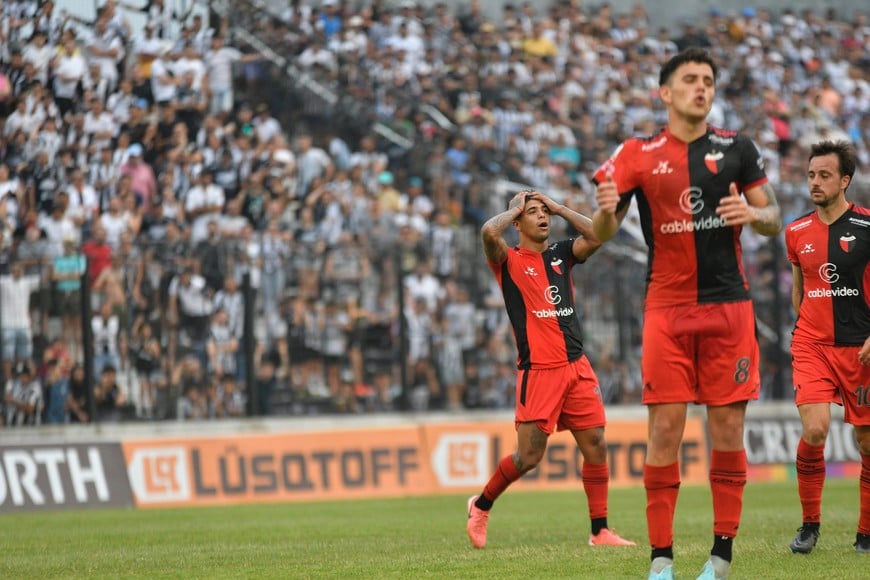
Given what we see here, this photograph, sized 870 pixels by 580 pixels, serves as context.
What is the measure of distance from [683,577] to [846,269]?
3065 millimetres

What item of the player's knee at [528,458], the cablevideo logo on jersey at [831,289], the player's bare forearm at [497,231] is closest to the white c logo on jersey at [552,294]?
the player's bare forearm at [497,231]

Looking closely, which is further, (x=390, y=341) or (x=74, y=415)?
(x=390, y=341)

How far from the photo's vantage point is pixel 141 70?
Result: 72.9 ft

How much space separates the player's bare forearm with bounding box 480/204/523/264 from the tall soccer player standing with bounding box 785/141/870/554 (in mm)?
2141

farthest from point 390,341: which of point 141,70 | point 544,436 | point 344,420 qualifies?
point 544,436

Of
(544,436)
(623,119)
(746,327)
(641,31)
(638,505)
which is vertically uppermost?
(641,31)

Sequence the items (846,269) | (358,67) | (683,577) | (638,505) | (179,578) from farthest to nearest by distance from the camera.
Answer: (358,67)
(638,505)
(846,269)
(179,578)
(683,577)

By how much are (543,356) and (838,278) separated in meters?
2.30

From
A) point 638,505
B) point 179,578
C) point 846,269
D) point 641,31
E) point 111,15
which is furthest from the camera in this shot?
point 641,31

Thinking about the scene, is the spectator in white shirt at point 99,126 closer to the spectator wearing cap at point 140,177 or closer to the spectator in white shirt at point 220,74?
the spectator wearing cap at point 140,177

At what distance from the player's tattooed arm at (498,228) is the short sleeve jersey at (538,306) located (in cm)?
19

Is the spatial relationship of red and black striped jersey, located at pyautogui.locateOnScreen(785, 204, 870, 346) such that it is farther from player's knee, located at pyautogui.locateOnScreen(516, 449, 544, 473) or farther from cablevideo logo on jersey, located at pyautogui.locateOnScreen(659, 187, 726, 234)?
cablevideo logo on jersey, located at pyautogui.locateOnScreen(659, 187, 726, 234)

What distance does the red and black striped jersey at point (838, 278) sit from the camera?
10461 millimetres

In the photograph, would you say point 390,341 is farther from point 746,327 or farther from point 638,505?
point 746,327
